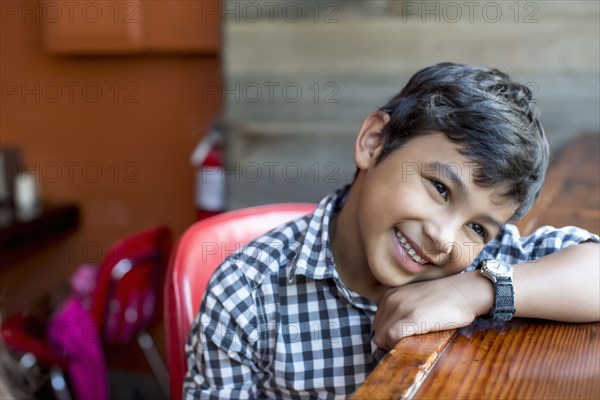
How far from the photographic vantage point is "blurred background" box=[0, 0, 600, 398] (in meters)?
2.02

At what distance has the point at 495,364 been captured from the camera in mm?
653

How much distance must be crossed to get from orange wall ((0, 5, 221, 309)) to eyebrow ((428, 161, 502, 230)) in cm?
185

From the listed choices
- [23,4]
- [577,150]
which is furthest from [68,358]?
[577,150]

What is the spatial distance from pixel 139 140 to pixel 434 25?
1349 millimetres

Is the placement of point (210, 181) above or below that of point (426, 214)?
below

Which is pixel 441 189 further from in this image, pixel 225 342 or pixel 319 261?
pixel 225 342

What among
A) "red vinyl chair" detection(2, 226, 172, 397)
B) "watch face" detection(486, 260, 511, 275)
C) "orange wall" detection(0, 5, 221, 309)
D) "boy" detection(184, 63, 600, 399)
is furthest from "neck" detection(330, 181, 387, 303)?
"orange wall" detection(0, 5, 221, 309)

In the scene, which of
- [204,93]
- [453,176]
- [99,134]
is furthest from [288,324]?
[99,134]

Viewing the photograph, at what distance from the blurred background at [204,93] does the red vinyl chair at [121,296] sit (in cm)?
26

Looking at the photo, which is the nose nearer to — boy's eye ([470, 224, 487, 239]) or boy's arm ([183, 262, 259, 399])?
boy's eye ([470, 224, 487, 239])

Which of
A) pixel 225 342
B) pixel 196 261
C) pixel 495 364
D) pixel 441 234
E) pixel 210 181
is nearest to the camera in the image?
pixel 495 364

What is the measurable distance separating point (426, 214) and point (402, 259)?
7 cm

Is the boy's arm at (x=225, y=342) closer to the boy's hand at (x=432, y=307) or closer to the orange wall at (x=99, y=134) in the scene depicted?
the boy's hand at (x=432, y=307)

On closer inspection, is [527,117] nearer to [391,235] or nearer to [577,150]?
[391,235]
